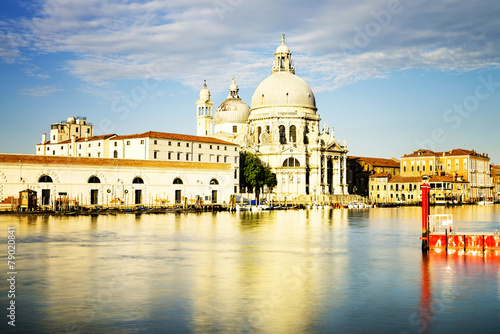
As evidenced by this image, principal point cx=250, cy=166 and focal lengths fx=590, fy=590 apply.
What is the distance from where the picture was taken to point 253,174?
7169cm

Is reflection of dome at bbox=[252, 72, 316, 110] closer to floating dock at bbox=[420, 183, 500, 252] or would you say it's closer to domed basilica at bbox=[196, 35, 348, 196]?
domed basilica at bbox=[196, 35, 348, 196]

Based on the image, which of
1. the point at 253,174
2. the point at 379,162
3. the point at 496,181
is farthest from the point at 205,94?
the point at 496,181

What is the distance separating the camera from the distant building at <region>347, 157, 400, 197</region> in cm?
9786

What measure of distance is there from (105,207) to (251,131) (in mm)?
39618

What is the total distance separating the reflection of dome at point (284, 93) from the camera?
85.1 metres

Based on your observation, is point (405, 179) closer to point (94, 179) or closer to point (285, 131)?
point (285, 131)

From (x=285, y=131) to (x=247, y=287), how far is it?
6904cm

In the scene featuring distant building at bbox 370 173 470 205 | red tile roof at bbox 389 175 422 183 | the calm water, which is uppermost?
red tile roof at bbox 389 175 422 183

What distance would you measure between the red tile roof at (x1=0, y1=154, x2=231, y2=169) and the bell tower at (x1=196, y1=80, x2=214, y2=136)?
28.2 meters

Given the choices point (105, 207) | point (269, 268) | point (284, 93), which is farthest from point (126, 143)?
point (269, 268)

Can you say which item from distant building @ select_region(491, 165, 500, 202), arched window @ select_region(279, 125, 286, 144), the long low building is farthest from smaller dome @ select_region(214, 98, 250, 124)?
distant building @ select_region(491, 165, 500, 202)

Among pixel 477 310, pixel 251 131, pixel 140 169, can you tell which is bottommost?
pixel 477 310

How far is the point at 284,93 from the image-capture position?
85125 millimetres

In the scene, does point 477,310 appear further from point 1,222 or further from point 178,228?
point 1,222
